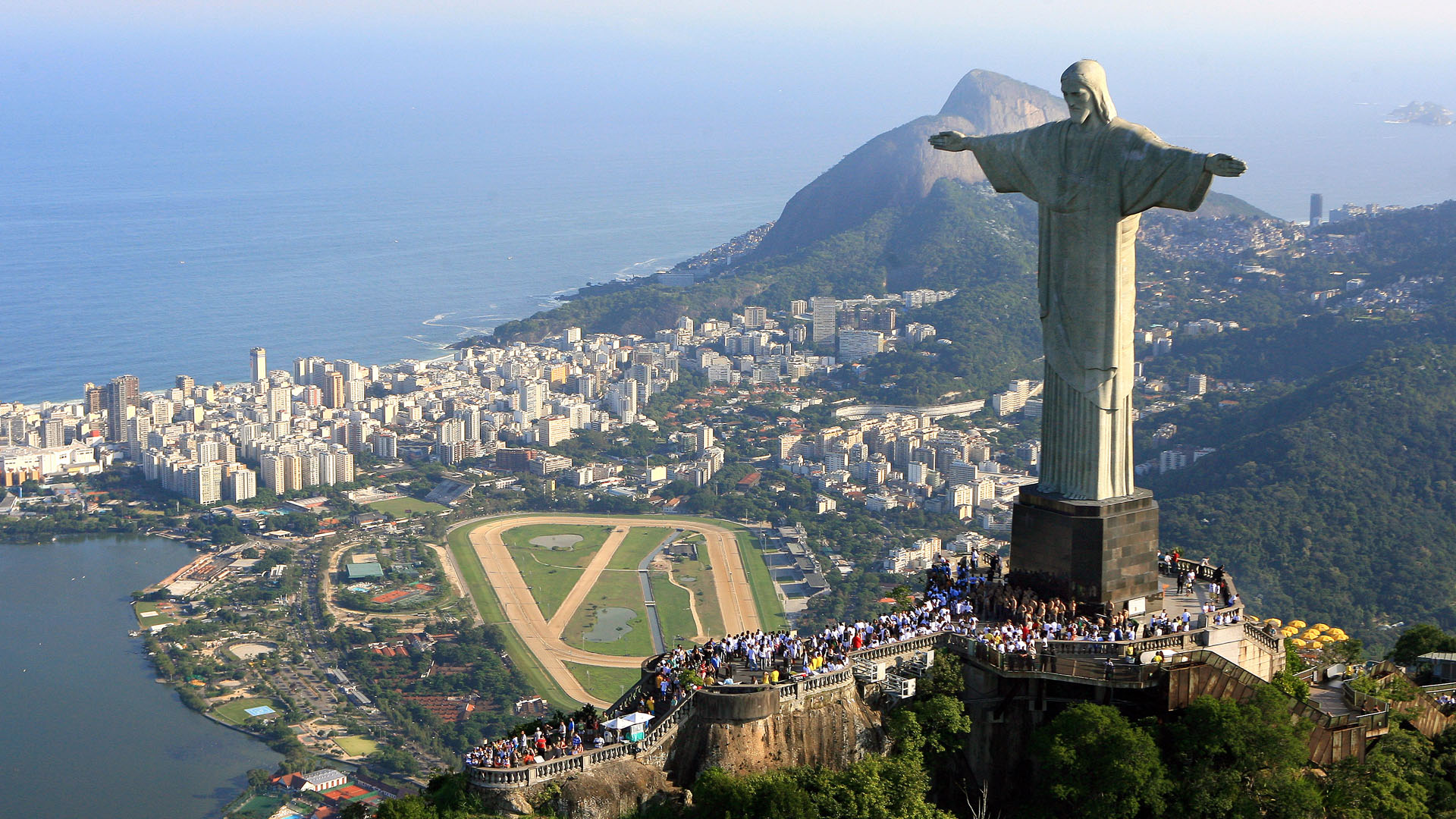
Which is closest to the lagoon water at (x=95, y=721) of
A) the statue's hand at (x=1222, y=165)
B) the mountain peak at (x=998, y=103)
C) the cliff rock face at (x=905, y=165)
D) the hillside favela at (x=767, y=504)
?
the hillside favela at (x=767, y=504)

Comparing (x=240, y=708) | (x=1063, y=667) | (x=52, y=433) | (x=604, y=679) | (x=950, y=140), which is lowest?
(x=240, y=708)

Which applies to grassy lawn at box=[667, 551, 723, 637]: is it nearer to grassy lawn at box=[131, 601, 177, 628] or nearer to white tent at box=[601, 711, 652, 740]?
grassy lawn at box=[131, 601, 177, 628]

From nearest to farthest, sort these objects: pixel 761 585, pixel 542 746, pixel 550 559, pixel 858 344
Answer: 1. pixel 542 746
2. pixel 761 585
3. pixel 550 559
4. pixel 858 344

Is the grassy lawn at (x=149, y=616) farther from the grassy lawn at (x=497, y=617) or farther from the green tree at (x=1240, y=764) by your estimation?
the green tree at (x=1240, y=764)

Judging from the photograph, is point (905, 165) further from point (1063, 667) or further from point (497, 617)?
point (1063, 667)

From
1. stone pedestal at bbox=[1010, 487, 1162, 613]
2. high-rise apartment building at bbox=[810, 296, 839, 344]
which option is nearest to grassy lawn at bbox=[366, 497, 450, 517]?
high-rise apartment building at bbox=[810, 296, 839, 344]

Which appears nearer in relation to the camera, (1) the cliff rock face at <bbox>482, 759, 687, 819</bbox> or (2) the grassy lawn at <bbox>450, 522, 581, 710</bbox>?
(1) the cliff rock face at <bbox>482, 759, 687, 819</bbox>

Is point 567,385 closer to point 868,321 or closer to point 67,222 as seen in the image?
point 868,321

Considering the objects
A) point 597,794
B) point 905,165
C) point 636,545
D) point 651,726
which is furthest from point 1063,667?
point 905,165
